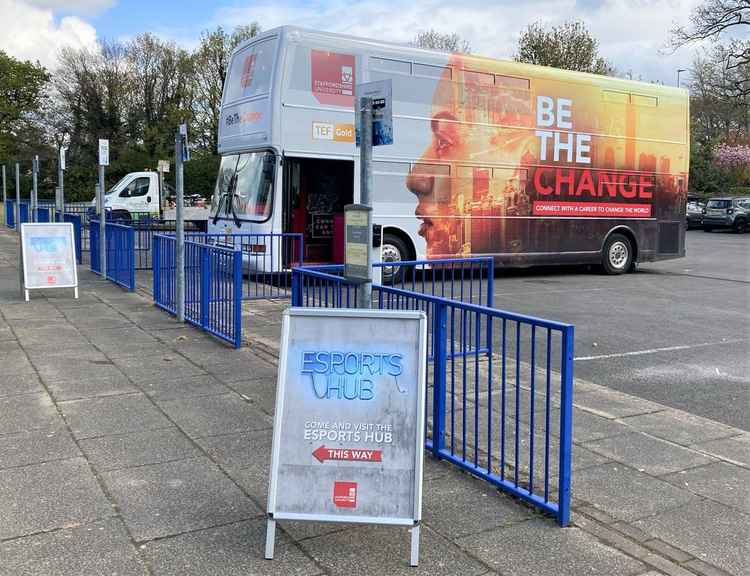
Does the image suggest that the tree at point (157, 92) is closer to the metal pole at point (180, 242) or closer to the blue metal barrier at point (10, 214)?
the blue metal barrier at point (10, 214)

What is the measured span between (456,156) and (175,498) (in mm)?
12000

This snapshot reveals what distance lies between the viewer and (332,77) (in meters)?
13.9

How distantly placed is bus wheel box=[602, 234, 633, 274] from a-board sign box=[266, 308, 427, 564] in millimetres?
14533

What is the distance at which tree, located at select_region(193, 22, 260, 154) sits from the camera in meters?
48.8

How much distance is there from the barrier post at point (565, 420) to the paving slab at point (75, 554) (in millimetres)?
2099

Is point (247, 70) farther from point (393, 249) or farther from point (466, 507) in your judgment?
point (466, 507)

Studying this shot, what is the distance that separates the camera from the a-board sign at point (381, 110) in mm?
4844

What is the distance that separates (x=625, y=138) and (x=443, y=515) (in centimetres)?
1514

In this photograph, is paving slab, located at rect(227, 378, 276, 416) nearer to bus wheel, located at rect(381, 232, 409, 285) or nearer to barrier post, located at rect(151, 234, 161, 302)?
barrier post, located at rect(151, 234, 161, 302)

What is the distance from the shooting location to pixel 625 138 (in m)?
17.6

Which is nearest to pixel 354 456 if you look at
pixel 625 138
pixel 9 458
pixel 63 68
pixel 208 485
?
pixel 208 485

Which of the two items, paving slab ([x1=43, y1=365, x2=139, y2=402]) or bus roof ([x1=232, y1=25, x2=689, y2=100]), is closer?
paving slab ([x1=43, y1=365, x2=139, y2=402])

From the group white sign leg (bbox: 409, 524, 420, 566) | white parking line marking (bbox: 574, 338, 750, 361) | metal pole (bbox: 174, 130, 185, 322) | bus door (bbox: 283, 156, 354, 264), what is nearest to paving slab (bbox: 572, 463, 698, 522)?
white sign leg (bbox: 409, 524, 420, 566)

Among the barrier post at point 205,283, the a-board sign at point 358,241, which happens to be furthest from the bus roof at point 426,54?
the a-board sign at point 358,241
